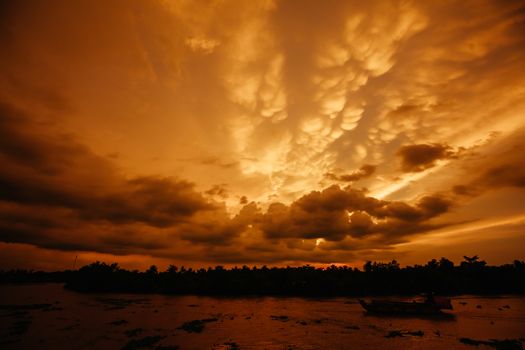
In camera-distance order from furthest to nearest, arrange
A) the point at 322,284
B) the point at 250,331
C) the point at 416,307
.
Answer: the point at 322,284 < the point at 416,307 < the point at 250,331

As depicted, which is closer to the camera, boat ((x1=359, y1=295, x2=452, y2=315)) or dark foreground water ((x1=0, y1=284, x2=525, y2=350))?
dark foreground water ((x1=0, y1=284, x2=525, y2=350))

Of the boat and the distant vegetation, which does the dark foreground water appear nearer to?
the boat

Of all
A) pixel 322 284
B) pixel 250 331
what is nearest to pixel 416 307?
pixel 250 331

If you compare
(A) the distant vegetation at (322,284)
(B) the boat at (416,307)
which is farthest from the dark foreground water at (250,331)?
(A) the distant vegetation at (322,284)

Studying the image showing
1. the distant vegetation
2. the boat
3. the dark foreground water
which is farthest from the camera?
the distant vegetation

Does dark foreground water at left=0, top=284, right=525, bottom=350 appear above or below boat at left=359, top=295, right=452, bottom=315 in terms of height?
below

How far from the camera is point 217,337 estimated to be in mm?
49875

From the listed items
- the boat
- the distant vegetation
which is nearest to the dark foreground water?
the boat

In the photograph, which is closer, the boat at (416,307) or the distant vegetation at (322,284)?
the boat at (416,307)

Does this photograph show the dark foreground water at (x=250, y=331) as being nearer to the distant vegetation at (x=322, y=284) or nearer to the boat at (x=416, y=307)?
the boat at (x=416, y=307)

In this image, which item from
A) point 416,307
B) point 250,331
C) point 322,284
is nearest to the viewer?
point 250,331

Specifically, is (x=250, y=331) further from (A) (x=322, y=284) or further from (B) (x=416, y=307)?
(A) (x=322, y=284)

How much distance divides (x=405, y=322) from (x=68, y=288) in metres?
185

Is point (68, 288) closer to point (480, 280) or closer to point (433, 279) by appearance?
point (433, 279)
